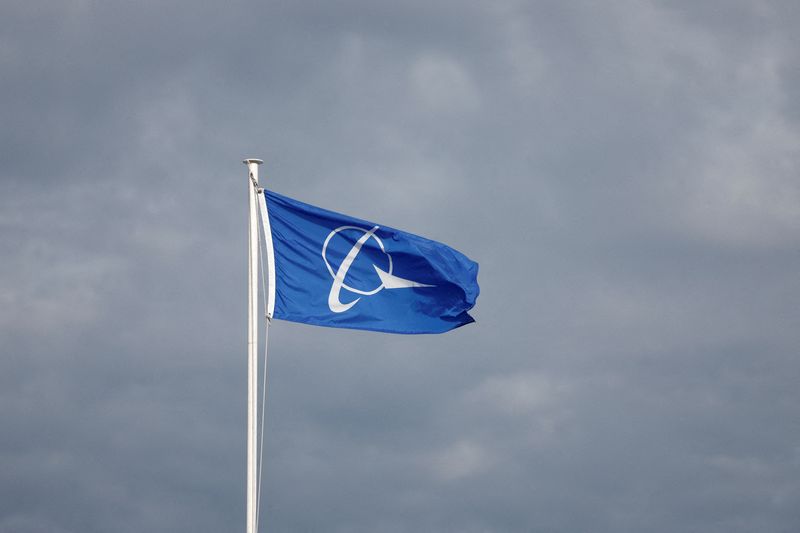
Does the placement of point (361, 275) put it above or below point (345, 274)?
above

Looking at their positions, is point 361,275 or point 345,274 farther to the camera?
point 361,275

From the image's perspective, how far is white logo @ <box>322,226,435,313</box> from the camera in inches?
1516

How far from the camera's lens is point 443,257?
135 ft

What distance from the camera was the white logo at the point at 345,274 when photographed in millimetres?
38519

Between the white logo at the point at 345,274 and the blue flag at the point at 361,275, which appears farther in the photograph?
the white logo at the point at 345,274

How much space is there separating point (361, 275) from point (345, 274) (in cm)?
63

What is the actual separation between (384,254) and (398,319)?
233 cm

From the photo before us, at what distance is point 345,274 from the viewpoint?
39.1 m

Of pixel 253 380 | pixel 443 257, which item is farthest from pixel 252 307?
pixel 443 257

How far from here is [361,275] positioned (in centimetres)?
3941

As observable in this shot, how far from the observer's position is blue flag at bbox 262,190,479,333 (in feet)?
125

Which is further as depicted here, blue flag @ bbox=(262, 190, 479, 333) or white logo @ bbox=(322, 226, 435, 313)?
white logo @ bbox=(322, 226, 435, 313)

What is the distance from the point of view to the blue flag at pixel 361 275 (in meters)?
38.1

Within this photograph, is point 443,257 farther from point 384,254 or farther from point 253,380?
point 253,380
